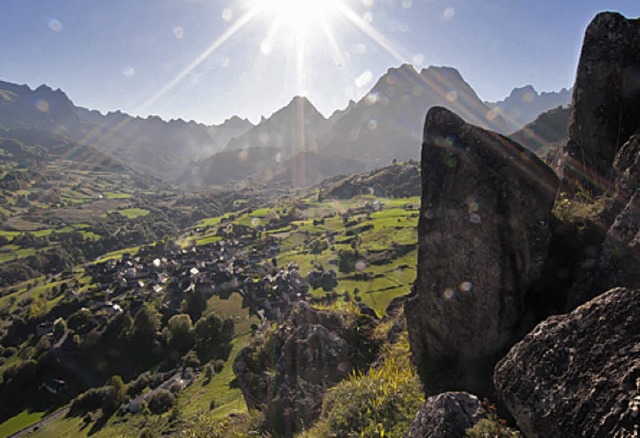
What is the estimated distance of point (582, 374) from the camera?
16.8ft

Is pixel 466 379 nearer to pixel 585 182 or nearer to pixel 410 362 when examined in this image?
pixel 410 362

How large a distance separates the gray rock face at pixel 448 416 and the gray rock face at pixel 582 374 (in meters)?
0.99

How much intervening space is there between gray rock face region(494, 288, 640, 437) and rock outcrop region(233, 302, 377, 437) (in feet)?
28.8

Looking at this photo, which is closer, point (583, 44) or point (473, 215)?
point (473, 215)

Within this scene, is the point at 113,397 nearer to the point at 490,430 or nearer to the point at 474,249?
the point at 474,249

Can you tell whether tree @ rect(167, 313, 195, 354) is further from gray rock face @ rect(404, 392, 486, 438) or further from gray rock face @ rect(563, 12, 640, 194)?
gray rock face @ rect(563, 12, 640, 194)

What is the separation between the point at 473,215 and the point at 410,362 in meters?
5.79

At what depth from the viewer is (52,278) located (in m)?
130

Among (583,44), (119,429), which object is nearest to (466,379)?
(583,44)

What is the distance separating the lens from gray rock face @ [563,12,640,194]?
9.95 meters

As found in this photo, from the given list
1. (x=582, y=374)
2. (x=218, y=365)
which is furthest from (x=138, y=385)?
(x=582, y=374)

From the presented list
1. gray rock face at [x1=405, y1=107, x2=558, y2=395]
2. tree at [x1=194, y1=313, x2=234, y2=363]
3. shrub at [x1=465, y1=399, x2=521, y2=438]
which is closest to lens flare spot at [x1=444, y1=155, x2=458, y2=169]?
gray rock face at [x1=405, y1=107, x2=558, y2=395]

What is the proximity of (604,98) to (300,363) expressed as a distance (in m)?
15.2

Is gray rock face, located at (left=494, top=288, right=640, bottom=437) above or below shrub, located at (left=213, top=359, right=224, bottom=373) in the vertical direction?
above
